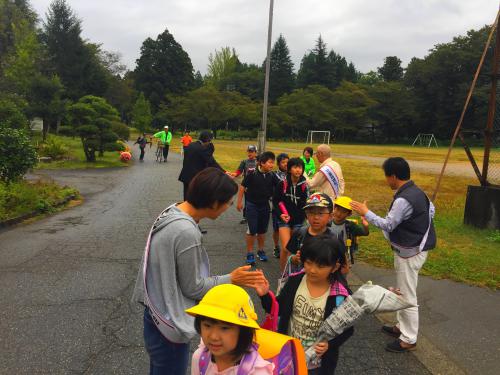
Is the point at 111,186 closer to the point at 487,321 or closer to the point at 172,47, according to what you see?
the point at 487,321

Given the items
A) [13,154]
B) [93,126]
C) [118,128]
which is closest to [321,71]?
[118,128]

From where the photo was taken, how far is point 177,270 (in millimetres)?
1947

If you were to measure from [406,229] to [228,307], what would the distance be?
8.07ft

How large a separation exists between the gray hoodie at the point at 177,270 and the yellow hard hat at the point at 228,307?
0.28 meters

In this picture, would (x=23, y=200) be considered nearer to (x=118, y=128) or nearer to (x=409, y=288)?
(x=409, y=288)

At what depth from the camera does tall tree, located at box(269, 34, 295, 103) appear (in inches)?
2985

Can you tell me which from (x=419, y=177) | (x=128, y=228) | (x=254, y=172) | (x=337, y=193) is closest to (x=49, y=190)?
(x=128, y=228)

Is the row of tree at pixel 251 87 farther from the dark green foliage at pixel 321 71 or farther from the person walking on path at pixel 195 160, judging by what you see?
the person walking on path at pixel 195 160

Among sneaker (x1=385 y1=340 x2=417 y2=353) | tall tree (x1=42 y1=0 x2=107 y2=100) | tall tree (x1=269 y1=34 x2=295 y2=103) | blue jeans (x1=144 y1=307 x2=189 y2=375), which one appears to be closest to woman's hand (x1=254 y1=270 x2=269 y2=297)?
blue jeans (x1=144 y1=307 x2=189 y2=375)

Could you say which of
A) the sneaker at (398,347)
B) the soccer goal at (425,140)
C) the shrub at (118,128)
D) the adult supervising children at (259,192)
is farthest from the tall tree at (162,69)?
the sneaker at (398,347)

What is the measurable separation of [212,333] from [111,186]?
13563 millimetres

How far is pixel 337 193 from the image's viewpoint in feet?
19.8

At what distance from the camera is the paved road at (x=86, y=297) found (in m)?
3.42

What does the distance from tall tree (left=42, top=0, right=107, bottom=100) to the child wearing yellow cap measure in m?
52.3
